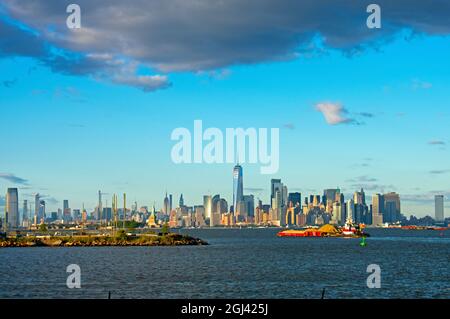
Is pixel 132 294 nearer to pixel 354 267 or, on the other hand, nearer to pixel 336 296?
pixel 336 296

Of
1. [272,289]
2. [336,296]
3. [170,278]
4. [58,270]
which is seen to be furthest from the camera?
[58,270]
